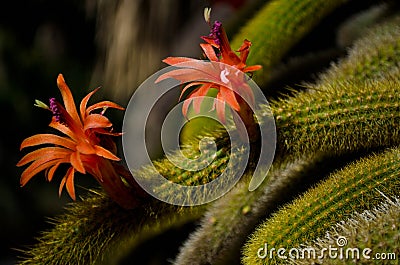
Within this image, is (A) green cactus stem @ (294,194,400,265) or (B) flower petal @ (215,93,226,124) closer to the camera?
(A) green cactus stem @ (294,194,400,265)

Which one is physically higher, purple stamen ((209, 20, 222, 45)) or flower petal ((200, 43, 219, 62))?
purple stamen ((209, 20, 222, 45))

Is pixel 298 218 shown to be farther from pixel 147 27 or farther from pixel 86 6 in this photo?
pixel 86 6

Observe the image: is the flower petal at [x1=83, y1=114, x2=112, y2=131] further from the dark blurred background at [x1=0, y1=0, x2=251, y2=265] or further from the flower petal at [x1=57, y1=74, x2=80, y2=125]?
the dark blurred background at [x1=0, y1=0, x2=251, y2=265]
